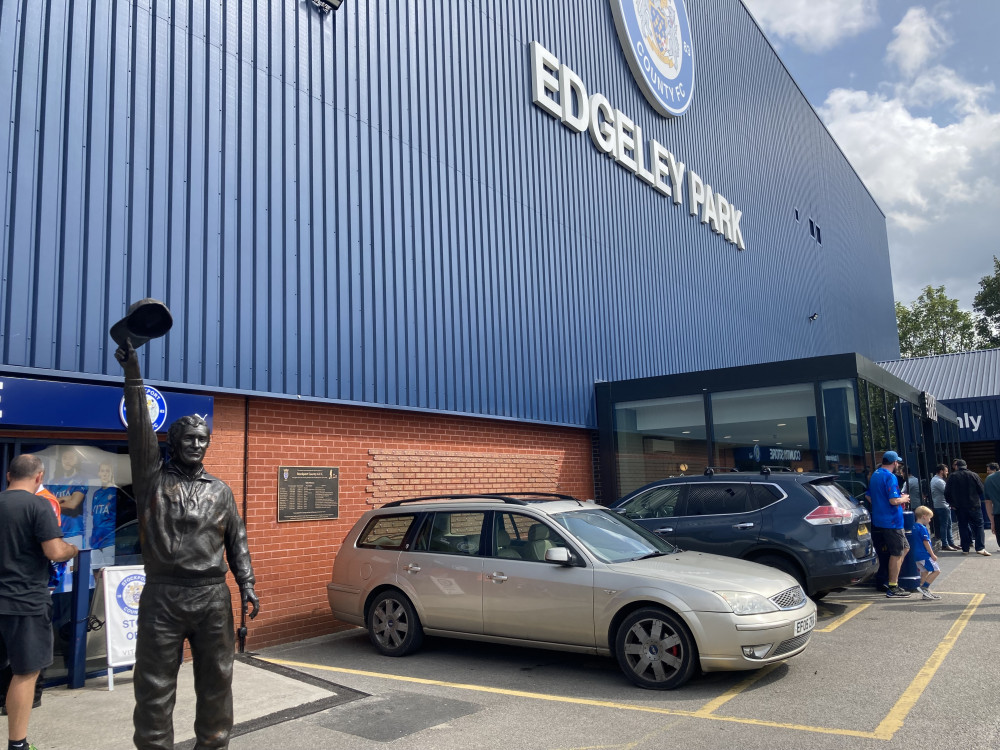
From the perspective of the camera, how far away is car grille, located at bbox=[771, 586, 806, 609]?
21.0 feet

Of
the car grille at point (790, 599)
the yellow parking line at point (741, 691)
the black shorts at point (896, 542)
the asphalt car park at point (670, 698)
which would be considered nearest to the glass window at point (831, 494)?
the black shorts at point (896, 542)

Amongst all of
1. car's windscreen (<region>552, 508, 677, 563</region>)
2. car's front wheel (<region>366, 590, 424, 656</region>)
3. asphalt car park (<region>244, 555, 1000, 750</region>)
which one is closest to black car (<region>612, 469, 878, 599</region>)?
asphalt car park (<region>244, 555, 1000, 750</region>)

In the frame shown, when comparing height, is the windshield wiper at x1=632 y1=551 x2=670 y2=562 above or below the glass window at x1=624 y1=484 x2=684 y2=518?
below

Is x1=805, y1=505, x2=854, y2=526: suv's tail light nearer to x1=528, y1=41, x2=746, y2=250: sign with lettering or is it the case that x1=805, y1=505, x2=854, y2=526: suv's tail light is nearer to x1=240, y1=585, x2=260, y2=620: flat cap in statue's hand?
x1=240, y1=585, x2=260, y2=620: flat cap in statue's hand

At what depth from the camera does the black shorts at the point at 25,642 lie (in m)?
4.60

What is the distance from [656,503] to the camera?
10.2 meters

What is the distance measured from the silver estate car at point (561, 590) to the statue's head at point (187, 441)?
353 cm

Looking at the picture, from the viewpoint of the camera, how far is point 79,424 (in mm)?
6844

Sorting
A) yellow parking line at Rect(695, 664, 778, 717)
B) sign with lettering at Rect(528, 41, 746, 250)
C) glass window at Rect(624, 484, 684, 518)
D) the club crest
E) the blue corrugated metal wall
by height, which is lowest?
yellow parking line at Rect(695, 664, 778, 717)

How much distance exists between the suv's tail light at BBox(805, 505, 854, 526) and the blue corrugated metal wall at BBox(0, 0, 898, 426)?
15.7 feet

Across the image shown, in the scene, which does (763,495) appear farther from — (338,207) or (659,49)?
(659,49)

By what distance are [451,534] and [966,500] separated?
481 inches

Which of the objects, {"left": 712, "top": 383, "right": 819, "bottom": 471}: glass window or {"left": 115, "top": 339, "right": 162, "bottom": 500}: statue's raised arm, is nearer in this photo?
{"left": 115, "top": 339, "right": 162, "bottom": 500}: statue's raised arm

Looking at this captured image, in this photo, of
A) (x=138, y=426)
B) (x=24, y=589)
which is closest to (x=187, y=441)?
(x=138, y=426)
